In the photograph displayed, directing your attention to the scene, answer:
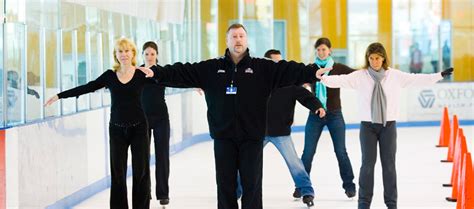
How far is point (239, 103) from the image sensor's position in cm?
614

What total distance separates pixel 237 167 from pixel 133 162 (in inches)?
70.5

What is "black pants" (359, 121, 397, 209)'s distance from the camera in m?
7.82

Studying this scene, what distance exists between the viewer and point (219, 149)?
6.23 metres

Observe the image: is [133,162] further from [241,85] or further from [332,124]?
[332,124]

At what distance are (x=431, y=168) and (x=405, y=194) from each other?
2.73 metres

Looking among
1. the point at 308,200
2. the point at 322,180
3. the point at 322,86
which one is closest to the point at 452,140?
the point at 322,180

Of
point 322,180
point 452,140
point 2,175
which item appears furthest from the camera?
point 452,140

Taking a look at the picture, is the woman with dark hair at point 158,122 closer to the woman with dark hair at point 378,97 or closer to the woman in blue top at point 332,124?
the woman in blue top at point 332,124

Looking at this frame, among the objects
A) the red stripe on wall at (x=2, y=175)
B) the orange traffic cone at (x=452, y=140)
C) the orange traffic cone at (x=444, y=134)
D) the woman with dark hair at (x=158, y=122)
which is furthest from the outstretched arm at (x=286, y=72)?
the orange traffic cone at (x=444, y=134)

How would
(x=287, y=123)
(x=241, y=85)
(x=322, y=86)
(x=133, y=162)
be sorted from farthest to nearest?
(x=322, y=86)
(x=287, y=123)
(x=133, y=162)
(x=241, y=85)

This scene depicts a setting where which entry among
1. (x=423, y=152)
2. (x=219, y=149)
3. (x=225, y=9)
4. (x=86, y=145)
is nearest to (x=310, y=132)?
(x=86, y=145)

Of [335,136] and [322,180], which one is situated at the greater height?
[335,136]

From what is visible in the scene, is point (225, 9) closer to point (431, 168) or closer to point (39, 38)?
point (431, 168)

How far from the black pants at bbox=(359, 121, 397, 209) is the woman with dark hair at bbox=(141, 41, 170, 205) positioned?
189 cm
